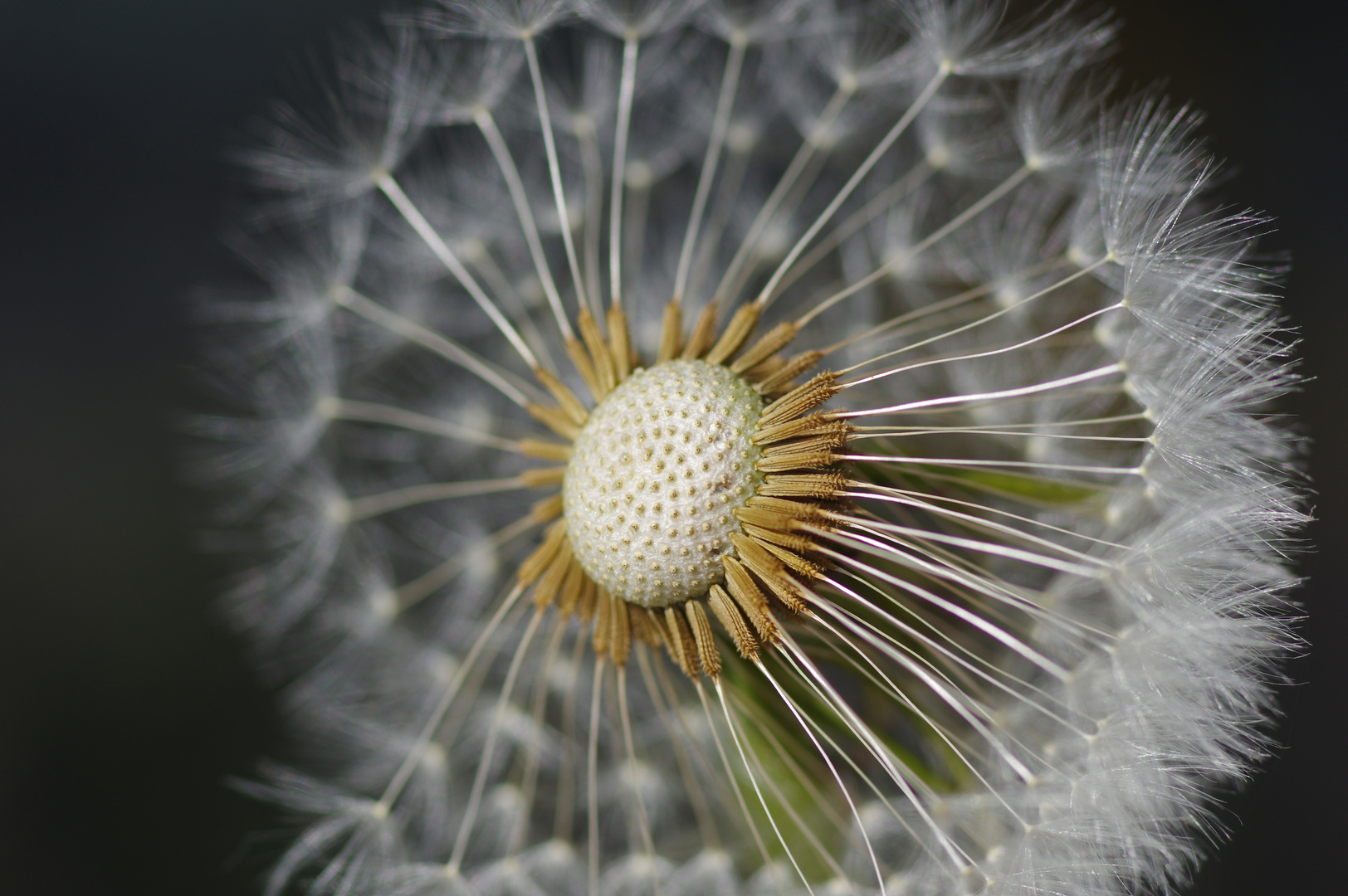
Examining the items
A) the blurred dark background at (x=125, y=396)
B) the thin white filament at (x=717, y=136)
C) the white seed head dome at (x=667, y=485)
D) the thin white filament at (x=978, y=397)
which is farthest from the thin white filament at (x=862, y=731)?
the blurred dark background at (x=125, y=396)

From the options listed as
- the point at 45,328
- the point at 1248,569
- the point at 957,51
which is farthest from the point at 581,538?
the point at 45,328

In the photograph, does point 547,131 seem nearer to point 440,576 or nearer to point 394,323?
point 394,323

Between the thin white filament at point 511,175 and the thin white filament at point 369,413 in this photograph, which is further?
the thin white filament at point 369,413

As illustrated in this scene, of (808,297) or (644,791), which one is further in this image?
(808,297)

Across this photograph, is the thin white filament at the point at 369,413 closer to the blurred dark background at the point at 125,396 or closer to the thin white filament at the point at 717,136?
the blurred dark background at the point at 125,396

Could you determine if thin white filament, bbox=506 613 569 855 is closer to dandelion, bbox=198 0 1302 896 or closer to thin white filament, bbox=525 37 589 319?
dandelion, bbox=198 0 1302 896

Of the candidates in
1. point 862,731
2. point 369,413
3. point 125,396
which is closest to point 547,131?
point 369,413

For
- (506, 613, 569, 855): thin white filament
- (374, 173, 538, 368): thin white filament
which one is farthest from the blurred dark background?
(506, 613, 569, 855): thin white filament

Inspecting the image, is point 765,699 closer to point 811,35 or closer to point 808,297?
point 808,297
